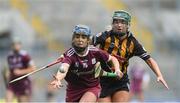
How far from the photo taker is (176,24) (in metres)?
28.5

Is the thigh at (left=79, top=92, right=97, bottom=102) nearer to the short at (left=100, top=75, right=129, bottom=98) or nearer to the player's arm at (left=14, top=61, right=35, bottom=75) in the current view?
the short at (left=100, top=75, right=129, bottom=98)

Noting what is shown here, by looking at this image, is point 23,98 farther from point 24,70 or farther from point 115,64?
point 115,64

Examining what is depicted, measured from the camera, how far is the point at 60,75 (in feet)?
32.3

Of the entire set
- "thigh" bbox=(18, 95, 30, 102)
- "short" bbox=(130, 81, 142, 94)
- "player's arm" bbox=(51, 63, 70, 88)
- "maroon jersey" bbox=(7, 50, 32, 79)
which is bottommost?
"short" bbox=(130, 81, 142, 94)

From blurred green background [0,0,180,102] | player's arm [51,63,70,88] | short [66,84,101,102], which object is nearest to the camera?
player's arm [51,63,70,88]

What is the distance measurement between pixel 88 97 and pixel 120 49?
1.03m

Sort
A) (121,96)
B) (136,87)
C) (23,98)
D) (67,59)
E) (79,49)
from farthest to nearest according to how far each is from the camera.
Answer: (136,87) → (23,98) → (121,96) → (79,49) → (67,59)

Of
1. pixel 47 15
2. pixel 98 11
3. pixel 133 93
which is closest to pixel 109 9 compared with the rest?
pixel 98 11

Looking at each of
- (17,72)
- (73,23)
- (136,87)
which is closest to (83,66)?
(17,72)

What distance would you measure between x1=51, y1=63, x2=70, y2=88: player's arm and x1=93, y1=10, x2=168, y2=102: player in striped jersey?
4.36 ft

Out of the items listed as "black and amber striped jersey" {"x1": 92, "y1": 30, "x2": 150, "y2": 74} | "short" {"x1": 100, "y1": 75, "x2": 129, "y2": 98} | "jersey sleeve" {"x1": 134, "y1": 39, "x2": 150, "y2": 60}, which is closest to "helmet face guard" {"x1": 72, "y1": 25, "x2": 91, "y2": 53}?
"black and amber striped jersey" {"x1": 92, "y1": 30, "x2": 150, "y2": 74}

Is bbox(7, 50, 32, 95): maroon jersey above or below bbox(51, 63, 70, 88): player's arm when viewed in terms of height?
below

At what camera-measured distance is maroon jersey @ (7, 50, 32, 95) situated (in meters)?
16.7

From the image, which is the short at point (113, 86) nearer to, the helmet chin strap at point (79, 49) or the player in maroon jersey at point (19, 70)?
the helmet chin strap at point (79, 49)
